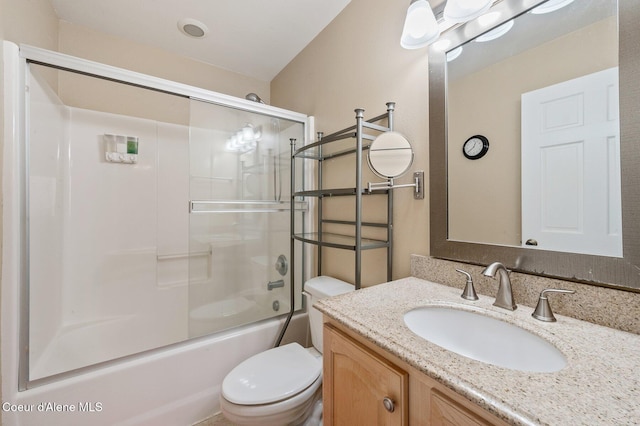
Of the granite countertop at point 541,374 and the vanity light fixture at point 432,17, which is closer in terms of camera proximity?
the granite countertop at point 541,374

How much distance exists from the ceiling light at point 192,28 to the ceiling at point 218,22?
0.08 feet

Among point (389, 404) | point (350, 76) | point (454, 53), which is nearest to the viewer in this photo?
point (389, 404)

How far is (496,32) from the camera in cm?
88

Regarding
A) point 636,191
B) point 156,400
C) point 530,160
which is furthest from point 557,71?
point 156,400

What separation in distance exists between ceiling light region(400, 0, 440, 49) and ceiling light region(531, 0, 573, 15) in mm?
291

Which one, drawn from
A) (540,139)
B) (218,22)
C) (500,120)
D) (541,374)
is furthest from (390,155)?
(218,22)

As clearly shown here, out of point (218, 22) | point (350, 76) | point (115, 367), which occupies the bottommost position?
point (115, 367)

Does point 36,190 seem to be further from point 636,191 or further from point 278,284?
point 636,191

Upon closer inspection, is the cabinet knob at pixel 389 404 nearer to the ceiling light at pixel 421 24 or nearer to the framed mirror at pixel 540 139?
the framed mirror at pixel 540 139

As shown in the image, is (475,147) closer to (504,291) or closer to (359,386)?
(504,291)

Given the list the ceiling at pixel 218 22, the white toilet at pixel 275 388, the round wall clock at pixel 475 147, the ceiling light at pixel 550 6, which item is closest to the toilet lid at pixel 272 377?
the white toilet at pixel 275 388

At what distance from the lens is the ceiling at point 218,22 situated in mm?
1492

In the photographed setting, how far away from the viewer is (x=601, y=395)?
395 mm

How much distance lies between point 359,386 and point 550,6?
4.08 feet
